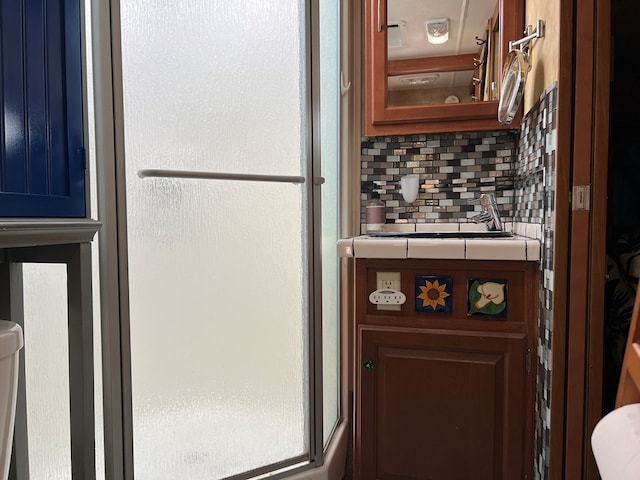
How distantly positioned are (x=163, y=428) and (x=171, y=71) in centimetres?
96

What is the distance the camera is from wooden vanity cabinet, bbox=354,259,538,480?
47.1 inches

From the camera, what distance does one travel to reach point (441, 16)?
68.1 inches

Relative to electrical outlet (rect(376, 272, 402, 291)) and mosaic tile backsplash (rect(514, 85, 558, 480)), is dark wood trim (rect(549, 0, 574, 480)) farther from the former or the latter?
electrical outlet (rect(376, 272, 402, 291))

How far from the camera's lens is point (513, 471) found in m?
1.20

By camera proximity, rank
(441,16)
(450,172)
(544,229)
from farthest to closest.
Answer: (450,172) < (441,16) < (544,229)

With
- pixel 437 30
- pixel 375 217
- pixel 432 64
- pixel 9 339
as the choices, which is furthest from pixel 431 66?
pixel 9 339

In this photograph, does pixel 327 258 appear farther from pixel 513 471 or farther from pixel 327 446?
pixel 513 471

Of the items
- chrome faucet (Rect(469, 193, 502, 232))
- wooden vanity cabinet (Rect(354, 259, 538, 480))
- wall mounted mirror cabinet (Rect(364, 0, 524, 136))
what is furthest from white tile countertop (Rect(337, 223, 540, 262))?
wall mounted mirror cabinet (Rect(364, 0, 524, 136))

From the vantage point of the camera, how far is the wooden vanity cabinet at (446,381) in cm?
120

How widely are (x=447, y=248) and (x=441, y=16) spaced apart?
104cm

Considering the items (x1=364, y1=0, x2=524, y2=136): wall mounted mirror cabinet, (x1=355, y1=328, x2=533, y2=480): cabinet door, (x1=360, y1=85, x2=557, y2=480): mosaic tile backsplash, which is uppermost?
(x1=364, y1=0, x2=524, y2=136): wall mounted mirror cabinet

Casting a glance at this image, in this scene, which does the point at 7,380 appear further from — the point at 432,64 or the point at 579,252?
the point at 432,64

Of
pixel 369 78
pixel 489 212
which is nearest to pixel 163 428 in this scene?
pixel 489 212

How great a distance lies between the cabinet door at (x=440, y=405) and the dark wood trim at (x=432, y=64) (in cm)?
106
